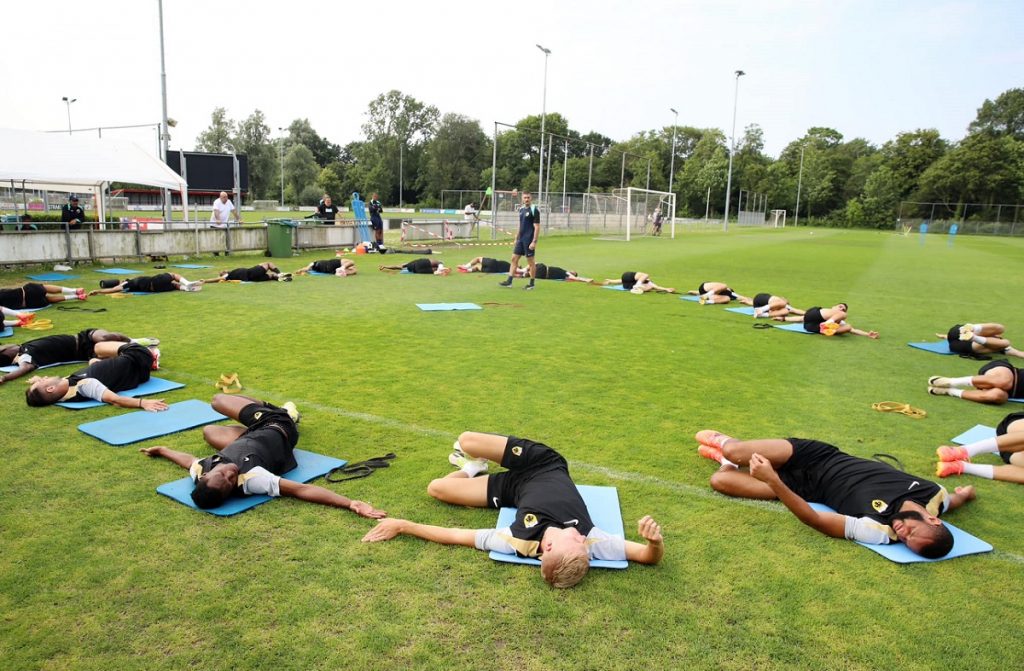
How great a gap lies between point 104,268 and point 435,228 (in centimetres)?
1568

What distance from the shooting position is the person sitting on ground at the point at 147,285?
12.9 meters

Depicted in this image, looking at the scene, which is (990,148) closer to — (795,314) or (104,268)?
(795,314)

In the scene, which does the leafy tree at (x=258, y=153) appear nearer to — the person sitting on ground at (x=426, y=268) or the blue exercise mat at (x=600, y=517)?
the person sitting on ground at (x=426, y=268)

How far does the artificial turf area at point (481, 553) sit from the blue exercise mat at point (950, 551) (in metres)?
0.06

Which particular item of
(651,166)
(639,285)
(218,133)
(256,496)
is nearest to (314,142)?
(218,133)

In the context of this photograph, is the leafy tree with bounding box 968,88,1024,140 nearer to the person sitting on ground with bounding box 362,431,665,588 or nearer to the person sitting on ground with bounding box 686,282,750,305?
the person sitting on ground with bounding box 686,282,750,305

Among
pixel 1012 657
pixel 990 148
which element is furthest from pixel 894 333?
pixel 990 148

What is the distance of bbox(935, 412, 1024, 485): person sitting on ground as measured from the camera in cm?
538

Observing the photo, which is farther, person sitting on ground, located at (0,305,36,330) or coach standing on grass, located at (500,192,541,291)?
coach standing on grass, located at (500,192,541,291)

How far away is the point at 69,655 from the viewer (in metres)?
2.98

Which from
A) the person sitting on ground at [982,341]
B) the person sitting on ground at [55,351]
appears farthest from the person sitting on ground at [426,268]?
the person sitting on ground at [982,341]

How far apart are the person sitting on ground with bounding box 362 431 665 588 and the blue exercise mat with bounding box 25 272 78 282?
14.4m

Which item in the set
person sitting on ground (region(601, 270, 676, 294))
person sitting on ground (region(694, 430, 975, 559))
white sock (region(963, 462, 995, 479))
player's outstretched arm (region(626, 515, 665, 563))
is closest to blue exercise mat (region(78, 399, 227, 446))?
player's outstretched arm (region(626, 515, 665, 563))

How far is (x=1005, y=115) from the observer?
9656cm
